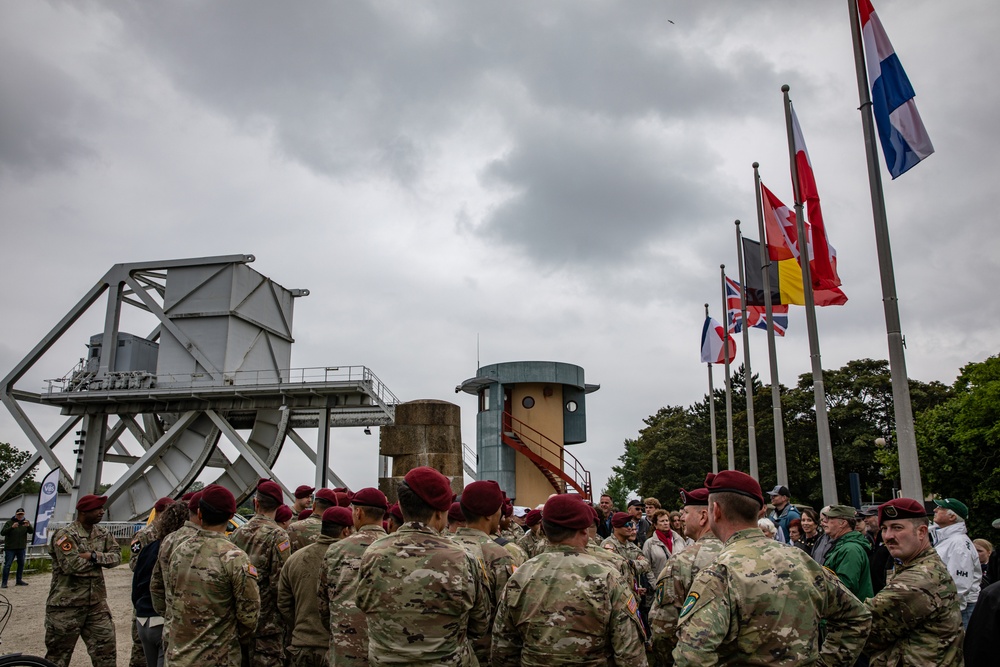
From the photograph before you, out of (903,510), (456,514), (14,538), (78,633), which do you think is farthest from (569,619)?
(14,538)

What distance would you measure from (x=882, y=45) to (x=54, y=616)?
12.8 m

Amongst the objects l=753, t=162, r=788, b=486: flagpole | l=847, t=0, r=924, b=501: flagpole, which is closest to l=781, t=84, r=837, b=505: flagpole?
l=753, t=162, r=788, b=486: flagpole

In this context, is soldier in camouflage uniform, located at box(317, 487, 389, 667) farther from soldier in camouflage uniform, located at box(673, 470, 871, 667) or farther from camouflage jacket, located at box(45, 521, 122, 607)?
camouflage jacket, located at box(45, 521, 122, 607)

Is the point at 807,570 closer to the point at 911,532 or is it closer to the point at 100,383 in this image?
the point at 911,532

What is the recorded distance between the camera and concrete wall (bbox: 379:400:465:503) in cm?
1209

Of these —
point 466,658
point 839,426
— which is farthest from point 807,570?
point 839,426

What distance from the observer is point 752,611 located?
309 cm

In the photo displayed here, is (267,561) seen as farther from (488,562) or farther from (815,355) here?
(815,355)

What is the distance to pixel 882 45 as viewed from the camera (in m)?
10.4

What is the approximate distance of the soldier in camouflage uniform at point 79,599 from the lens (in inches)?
278

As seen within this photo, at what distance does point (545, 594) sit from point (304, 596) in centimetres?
267

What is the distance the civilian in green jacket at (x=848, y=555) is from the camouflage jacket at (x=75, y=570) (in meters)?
6.83

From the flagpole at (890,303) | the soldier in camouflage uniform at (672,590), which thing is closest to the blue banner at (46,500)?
the soldier in camouflage uniform at (672,590)

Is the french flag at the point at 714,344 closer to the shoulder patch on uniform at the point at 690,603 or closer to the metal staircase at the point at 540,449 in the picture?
the metal staircase at the point at 540,449
